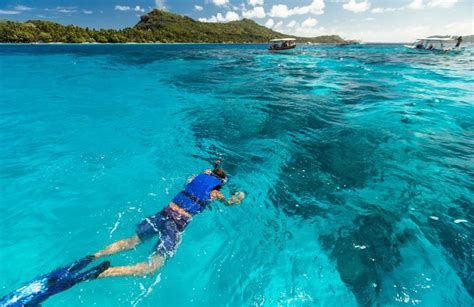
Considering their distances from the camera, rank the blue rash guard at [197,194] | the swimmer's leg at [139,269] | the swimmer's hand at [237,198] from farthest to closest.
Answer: the swimmer's hand at [237,198], the blue rash guard at [197,194], the swimmer's leg at [139,269]

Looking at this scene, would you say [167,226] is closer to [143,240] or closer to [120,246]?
[143,240]

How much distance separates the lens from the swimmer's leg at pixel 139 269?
6080 millimetres

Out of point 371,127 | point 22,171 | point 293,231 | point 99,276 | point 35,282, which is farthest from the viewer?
point 371,127

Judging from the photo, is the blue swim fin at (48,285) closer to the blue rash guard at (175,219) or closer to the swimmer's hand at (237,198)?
the blue rash guard at (175,219)

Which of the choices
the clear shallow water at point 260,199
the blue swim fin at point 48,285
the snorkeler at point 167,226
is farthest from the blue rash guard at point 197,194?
the blue swim fin at point 48,285

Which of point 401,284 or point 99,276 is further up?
point 99,276

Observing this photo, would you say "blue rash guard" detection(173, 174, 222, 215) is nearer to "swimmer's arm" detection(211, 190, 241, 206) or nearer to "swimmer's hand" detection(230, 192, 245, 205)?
"swimmer's arm" detection(211, 190, 241, 206)

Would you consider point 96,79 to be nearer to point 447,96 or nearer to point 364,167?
point 364,167

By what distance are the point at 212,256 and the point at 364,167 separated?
767cm

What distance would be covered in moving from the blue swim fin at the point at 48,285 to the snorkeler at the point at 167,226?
12.8 inches

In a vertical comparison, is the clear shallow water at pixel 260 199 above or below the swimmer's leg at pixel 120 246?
below

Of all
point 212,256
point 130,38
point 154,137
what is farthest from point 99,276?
point 130,38

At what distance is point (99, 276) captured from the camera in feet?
19.8

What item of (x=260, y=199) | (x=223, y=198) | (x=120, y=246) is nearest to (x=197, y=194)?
(x=223, y=198)
